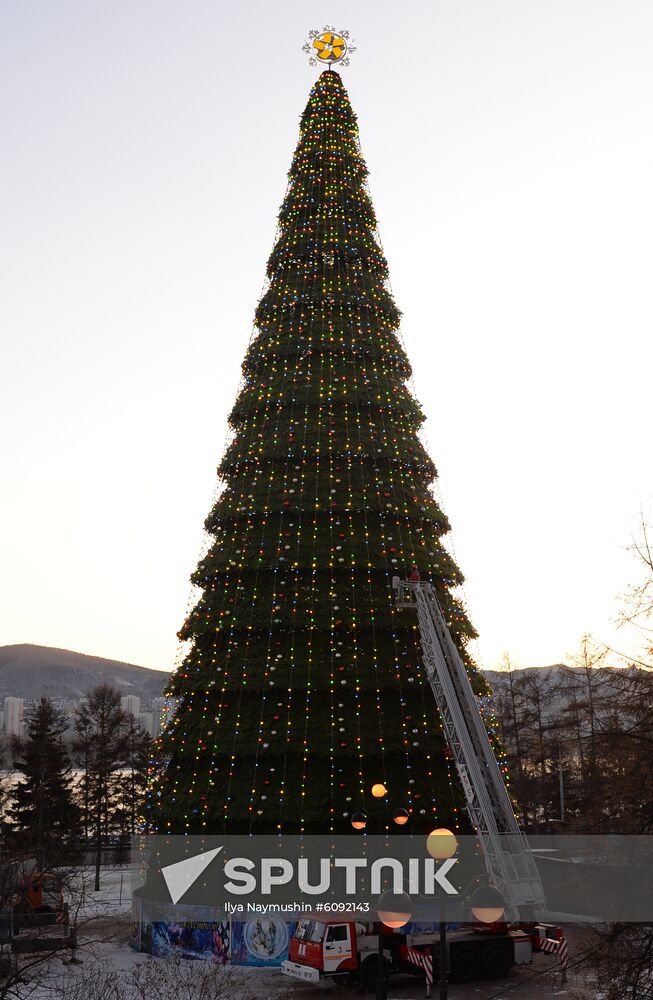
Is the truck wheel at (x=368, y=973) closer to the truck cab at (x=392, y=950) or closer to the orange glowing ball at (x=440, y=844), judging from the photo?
the truck cab at (x=392, y=950)

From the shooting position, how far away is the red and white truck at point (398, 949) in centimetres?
1650

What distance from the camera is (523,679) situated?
39.4 m

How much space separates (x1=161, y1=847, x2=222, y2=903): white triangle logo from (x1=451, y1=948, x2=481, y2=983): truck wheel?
5.47 m

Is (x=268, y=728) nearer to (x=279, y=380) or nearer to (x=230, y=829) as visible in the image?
(x=230, y=829)

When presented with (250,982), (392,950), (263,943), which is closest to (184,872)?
(263,943)

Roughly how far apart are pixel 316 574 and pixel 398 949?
841 centimetres

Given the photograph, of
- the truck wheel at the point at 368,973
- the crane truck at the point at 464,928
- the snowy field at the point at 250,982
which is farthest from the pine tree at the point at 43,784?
the truck wheel at the point at 368,973

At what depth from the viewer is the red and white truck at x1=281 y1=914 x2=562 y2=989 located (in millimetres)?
16500

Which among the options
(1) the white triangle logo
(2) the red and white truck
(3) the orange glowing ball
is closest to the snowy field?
(2) the red and white truck

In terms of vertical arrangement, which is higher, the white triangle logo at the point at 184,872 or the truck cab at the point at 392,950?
the white triangle logo at the point at 184,872

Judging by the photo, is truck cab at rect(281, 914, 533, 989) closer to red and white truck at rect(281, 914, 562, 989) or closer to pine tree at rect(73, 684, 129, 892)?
red and white truck at rect(281, 914, 562, 989)

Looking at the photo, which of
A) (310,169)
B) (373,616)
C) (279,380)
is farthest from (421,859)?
(310,169)

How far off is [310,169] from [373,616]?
1496 centimetres

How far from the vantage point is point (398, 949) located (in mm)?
17250
